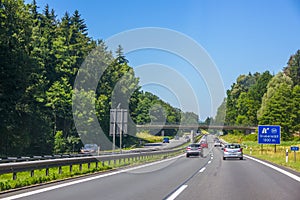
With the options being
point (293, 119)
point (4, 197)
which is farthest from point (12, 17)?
point (293, 119)

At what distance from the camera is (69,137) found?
58.2m

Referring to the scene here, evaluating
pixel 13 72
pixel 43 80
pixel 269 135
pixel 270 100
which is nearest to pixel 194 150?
pixel 269 135

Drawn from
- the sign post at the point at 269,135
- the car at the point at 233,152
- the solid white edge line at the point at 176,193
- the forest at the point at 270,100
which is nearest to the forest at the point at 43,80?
the car at the point at 233,152

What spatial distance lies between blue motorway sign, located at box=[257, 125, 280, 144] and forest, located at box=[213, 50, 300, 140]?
124 feet

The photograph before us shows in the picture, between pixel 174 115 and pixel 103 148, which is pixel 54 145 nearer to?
pixel 103 148

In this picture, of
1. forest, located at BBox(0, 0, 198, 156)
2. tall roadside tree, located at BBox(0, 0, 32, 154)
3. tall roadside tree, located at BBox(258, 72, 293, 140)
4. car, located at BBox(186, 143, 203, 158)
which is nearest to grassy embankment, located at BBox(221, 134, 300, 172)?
tall roadside tree, located at BBox(258, 72, 293, 140)

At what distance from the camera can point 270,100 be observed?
272 feet

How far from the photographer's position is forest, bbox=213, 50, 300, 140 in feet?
250

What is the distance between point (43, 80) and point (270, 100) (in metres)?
49.4

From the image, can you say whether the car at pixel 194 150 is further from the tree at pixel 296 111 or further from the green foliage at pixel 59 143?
the tree at pixel 296 111

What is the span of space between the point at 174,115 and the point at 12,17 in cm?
13602

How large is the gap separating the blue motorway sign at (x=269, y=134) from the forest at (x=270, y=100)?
37.8 meters

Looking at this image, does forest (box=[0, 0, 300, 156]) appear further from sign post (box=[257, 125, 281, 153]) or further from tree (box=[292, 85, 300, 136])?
sign post (box=[257, 125, 281, 153])

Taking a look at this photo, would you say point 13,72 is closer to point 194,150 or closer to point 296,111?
point 194,150
